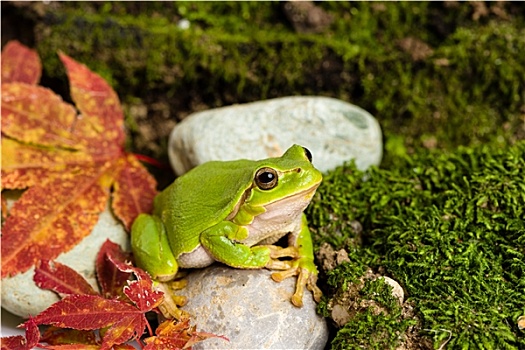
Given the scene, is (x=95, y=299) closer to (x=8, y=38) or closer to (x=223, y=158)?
(x=223, y=158)

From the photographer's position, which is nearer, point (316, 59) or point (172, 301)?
point (172, 301)

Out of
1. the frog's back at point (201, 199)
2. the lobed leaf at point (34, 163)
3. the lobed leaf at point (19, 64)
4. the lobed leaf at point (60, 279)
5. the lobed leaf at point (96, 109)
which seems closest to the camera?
the frog's back at point (201, 199)

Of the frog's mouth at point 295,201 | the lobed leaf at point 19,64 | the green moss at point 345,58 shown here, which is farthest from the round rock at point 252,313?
the lobed leaf at point 19,64

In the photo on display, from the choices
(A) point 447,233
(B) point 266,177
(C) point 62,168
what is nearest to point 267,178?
(B) point 266,177

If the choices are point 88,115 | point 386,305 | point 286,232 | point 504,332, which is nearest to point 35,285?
point 88,115

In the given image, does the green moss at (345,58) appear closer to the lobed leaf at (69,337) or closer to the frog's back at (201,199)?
the frog's back at (201,199)

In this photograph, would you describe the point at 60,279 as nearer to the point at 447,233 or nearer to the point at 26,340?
the point at 26,340
